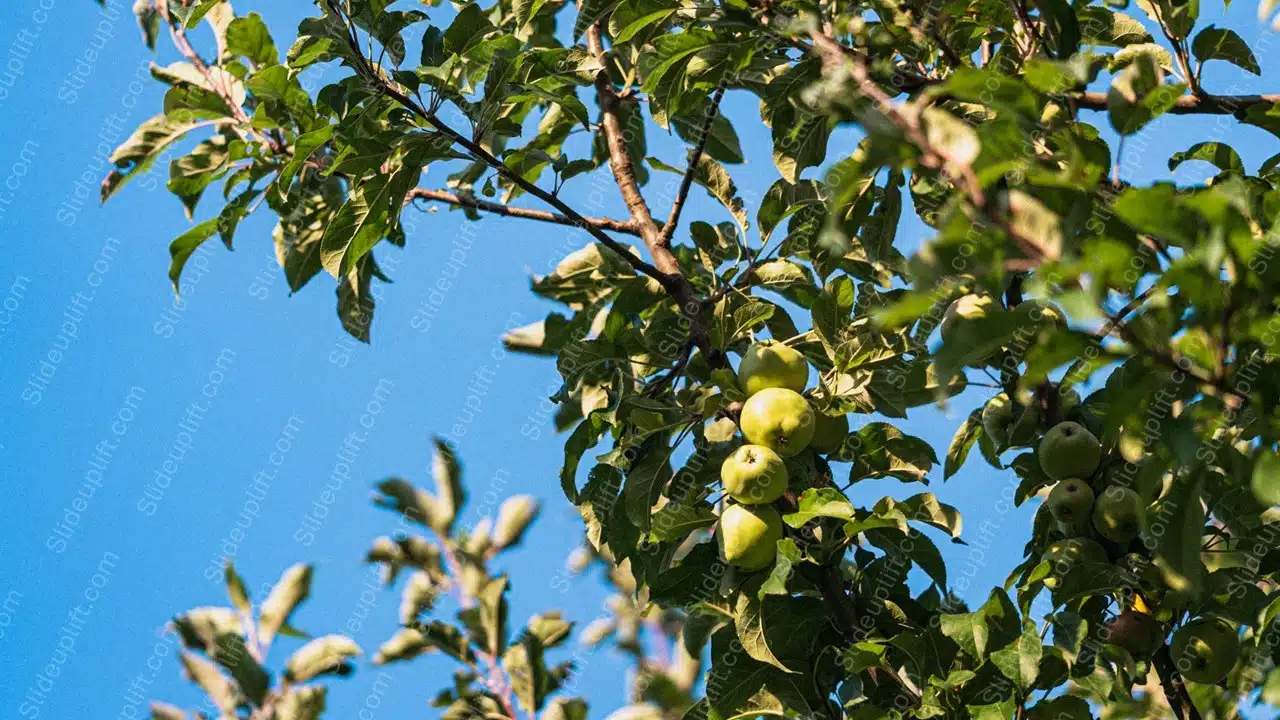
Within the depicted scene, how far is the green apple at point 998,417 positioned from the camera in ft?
9.70

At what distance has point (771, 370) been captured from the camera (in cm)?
287

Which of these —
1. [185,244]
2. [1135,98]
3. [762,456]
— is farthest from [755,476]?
[185,244]

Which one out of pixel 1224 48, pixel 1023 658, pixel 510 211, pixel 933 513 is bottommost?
pixel 1023 658

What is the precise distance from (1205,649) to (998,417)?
74 cm

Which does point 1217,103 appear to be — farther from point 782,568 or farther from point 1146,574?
point 782,568

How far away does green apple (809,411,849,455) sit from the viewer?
2973 mm

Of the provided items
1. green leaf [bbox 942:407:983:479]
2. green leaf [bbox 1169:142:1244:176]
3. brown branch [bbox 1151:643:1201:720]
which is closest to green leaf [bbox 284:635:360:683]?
green leaf [bbox 942:407:983:479]

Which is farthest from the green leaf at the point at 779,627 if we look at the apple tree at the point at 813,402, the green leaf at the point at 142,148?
the green leaf at the point at 142,148

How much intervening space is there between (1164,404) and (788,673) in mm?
1174

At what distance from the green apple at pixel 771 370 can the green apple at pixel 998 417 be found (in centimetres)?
51

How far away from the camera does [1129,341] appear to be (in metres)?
1.60

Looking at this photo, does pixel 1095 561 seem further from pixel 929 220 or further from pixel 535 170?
pixel 535 170

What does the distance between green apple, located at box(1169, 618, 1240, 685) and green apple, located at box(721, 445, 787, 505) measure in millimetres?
1003

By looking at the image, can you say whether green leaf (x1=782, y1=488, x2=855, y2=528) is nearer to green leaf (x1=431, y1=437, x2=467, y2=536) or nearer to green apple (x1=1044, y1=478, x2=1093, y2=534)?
green apple (x1=1044, y1=478, x2=1093, y2=534)
